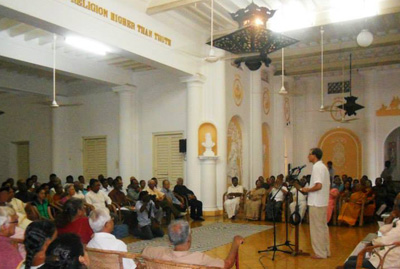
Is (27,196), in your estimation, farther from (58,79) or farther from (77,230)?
(58,79)

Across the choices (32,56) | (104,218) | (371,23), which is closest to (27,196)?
(32,56)

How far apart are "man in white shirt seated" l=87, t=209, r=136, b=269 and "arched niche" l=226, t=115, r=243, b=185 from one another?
7.74 meters

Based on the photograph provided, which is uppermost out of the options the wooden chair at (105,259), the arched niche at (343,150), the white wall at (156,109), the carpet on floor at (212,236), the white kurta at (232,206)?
the white wall at (156,109)

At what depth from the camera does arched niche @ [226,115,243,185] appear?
11.1m

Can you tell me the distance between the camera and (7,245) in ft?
9.61

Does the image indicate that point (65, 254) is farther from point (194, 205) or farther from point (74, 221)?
point (194, 205)

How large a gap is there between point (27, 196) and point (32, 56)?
303cm

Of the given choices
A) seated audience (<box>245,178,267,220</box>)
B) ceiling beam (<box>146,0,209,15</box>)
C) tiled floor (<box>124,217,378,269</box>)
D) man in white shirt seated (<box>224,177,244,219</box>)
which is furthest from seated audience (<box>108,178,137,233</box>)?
ceiling beam (<box>146,0,209,15</box>)

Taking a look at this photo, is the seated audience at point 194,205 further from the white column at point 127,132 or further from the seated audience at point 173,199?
the white column at point 127,132

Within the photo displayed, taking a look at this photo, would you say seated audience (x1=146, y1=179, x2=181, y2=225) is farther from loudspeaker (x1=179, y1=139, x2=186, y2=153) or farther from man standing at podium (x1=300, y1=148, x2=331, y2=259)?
man standing at podium (x1=300, y1=148, x2=331, y2=259)

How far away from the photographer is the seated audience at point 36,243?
2.42m

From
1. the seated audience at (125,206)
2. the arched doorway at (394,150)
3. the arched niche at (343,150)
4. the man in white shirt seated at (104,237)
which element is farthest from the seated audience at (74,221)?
the arched doorway at (394,150)

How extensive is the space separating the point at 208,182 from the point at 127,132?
2938 mm

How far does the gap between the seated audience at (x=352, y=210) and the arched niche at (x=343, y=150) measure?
222 inches
